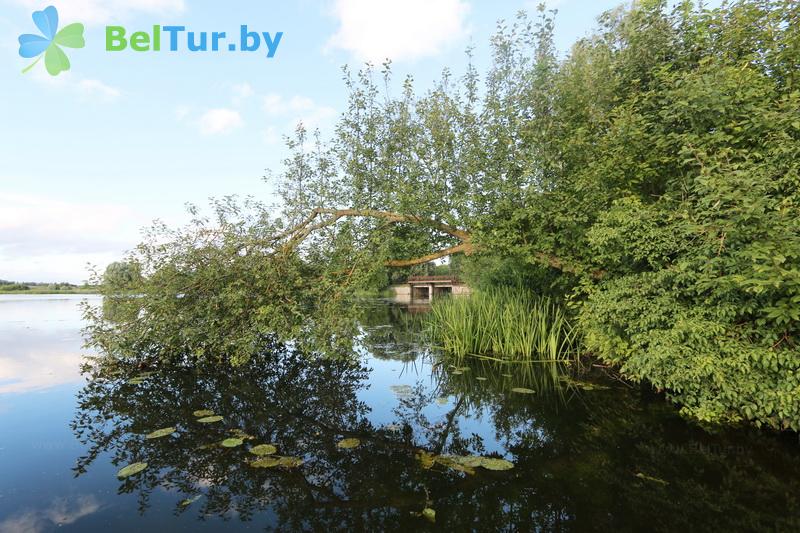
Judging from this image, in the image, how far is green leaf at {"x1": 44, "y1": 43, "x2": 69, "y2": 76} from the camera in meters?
6.81

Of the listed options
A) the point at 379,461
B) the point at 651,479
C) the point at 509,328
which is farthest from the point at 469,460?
the point at 509,328

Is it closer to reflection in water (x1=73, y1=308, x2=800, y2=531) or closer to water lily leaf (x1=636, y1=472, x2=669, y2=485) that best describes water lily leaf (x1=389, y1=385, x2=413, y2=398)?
reflection in water (x1=73, y1=308, x2=800, y2=531)

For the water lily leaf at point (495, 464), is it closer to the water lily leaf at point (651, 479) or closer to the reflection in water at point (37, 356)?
the water lily leaf at point (651, 479)

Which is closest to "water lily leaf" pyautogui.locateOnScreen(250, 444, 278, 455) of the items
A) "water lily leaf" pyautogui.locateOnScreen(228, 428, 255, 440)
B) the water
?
the water

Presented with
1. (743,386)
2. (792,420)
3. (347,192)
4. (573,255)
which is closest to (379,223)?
(347,192)

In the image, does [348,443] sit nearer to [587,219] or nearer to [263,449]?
[263,449]

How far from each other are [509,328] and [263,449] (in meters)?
6.33

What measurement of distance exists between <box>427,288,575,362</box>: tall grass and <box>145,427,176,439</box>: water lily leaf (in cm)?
616

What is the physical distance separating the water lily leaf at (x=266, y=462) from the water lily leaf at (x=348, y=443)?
0.74 m

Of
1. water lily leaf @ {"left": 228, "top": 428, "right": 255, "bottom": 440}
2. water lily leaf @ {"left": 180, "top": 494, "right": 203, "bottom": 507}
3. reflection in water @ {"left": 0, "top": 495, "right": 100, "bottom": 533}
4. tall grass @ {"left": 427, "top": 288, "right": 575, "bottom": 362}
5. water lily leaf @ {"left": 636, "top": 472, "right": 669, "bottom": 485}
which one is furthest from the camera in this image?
tall grass @ {"left": 427, "top": 288, "right": 575, "bottom": 362}

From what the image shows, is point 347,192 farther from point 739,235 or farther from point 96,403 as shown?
point 739,235

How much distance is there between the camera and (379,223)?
8.20 m

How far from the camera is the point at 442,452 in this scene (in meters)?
4.23

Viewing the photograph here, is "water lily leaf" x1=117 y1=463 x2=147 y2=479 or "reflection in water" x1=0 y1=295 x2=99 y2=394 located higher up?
"reflection in water" x1=0 y1=295 x2=99 y2=394
